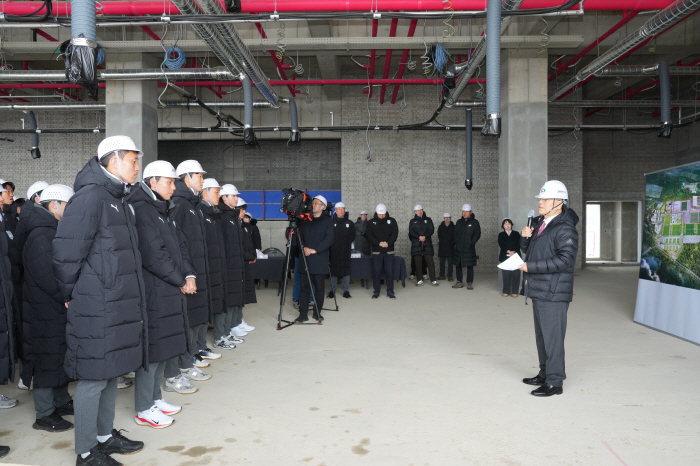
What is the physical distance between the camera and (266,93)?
9.57m

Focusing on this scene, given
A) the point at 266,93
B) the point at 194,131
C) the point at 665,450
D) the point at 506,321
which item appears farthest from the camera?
the point at 194,131

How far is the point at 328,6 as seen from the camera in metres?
6.23

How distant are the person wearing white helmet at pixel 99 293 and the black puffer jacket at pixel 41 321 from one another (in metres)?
0.68

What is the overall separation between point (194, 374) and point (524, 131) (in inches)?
307

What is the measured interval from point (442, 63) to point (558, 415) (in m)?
5.79

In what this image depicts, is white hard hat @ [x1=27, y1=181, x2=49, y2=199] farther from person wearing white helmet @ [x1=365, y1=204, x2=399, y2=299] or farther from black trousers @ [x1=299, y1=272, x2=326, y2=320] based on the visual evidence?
person wearing white helmet @ [x1=365, y1=204, x2=399, y2=299]

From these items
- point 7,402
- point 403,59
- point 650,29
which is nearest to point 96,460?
point 7,402

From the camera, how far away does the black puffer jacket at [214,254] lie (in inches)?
182

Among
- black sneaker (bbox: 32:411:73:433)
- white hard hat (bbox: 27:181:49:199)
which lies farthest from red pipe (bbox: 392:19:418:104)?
black sneaker (bbox: 32:411:73:433)

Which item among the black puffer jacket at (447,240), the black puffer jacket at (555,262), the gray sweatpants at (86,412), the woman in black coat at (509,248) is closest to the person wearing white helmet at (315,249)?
the black puffer jacket at (555,262)

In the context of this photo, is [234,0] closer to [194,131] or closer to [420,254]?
[420,254]

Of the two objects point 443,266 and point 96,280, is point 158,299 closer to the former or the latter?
point 96,280

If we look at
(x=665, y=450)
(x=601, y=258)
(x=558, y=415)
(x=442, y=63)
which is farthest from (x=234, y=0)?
(x=601, y=258)

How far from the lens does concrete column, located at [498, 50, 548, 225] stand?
9.41 meters
